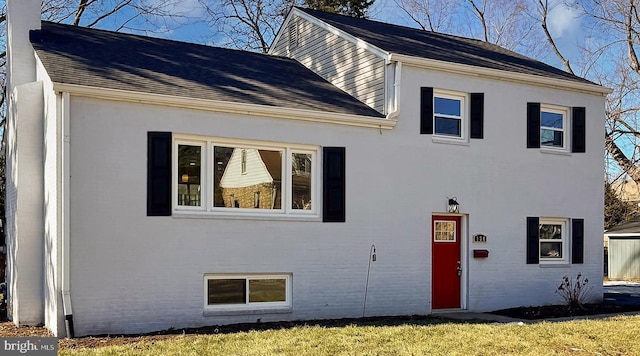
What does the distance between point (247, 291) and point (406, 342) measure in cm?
368

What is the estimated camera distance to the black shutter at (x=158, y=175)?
11.0 metres

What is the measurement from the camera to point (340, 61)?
15586mm

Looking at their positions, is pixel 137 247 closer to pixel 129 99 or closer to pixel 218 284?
pixel 218 284

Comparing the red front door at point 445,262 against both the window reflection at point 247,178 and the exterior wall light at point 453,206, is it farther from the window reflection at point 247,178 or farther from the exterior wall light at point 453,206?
the window reflection at point 247,178

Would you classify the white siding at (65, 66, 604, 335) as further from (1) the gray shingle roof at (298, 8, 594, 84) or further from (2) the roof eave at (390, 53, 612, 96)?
(1) the gray shingle roof at (298, 8, 594, 84)

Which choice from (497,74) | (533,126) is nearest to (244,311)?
(497,74)

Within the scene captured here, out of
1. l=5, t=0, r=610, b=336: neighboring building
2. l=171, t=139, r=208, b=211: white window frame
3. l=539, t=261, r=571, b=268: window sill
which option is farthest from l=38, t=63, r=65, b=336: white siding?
l=539, t=261, r=571, b=268: window sill

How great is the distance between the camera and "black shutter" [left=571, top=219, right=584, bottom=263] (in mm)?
15360

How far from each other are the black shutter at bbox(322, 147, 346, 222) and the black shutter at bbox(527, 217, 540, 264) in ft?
15.8

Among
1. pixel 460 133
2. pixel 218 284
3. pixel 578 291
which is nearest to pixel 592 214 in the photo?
pixel 578 291

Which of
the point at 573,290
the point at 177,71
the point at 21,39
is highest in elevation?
the point at 21,39

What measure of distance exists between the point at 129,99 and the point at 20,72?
3256mm

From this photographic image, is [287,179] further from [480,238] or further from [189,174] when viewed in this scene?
[480,238]

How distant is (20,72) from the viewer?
12648 mm
